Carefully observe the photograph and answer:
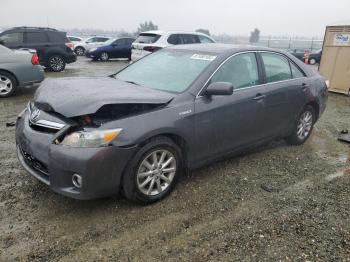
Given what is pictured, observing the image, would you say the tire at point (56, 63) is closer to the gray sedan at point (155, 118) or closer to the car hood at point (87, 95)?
the gray sedan at point (155, 118)

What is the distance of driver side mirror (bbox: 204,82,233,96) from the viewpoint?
142 inches

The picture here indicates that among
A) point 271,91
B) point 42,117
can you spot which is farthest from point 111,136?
point 271,91

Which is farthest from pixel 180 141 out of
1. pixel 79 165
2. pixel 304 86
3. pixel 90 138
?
pixel 304 86

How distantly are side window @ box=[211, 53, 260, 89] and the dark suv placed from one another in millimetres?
10722

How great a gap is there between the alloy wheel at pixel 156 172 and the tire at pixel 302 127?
2475 millimetres

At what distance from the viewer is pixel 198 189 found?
12.7 feet

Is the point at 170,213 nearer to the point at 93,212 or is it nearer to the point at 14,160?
the point at 93,212

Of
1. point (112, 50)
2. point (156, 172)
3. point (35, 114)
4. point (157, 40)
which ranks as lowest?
point (112, 50)

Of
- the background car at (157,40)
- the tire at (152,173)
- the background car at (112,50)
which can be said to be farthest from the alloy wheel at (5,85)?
the background car at (112,50)

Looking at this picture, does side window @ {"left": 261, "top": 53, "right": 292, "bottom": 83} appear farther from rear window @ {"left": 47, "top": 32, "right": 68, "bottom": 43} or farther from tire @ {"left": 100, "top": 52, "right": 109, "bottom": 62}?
tire @ {"left": 100, "top": 52, "right": 109, "bottom": 62}

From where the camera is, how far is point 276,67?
15.6 ft

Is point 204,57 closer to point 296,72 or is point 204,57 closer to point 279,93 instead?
point 279,93

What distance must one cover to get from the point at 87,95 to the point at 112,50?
17997 mm

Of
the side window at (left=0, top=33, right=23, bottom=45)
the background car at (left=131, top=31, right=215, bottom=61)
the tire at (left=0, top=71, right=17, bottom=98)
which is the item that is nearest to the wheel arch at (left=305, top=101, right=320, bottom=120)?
the tire at (left=0, top=71, right=17, bottom=98)
